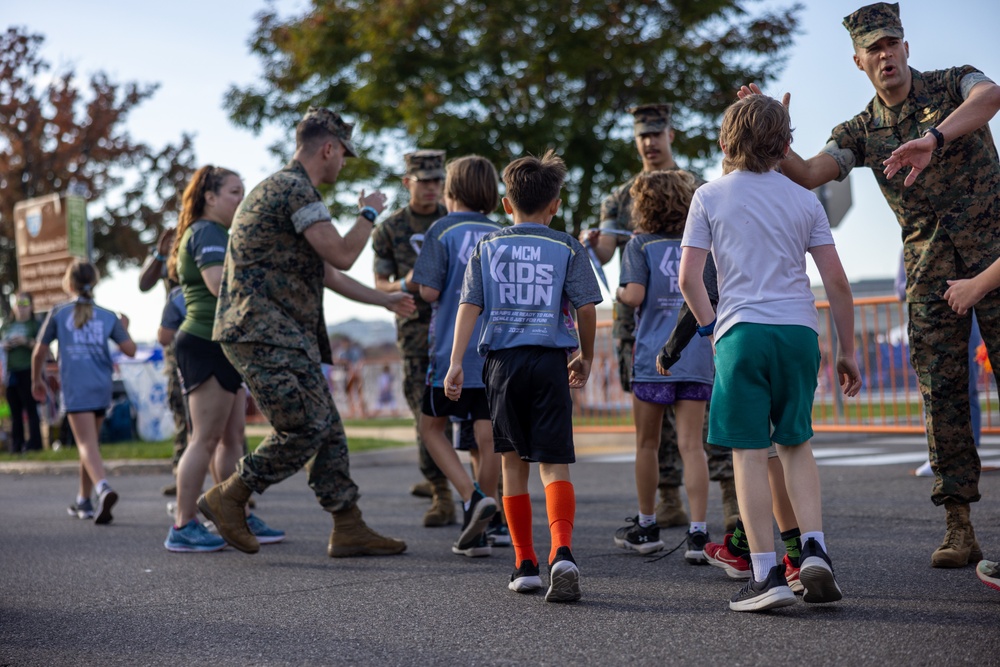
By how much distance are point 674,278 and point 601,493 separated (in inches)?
130

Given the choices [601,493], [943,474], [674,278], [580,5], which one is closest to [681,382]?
[674,278]

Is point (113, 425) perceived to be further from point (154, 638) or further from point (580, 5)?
point (154, 638)

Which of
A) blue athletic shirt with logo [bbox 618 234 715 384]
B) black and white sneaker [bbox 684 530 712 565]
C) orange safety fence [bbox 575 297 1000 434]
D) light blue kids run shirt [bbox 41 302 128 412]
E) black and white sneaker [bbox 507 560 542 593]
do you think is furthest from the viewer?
orange safety fence [bbox 575 297 1000 434]

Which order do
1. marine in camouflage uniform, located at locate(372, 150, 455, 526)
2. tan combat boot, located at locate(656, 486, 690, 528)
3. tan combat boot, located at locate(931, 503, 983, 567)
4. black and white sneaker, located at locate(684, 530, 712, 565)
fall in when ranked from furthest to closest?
1. marine in camouflage uniform, located at locate(372, 150, 455, 526)
2. tan combat boot, located at locate(656, 486, 690, 528)
3. black and white sneaker, located at locate(684, 530, 712, 565)
4. tan combat boot, located at locate(931, 503, 983, 567)

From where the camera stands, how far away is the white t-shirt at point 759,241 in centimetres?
390

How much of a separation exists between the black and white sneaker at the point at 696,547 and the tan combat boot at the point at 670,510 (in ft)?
4.32

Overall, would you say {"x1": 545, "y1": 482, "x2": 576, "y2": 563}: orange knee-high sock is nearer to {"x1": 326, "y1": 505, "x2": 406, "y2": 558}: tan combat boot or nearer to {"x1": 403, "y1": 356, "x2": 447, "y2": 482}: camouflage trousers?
{"x1": 326, "y1": 505, "x2": 406, "y2": 558}: tan combat boot

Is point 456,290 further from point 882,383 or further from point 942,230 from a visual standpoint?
point 882,383

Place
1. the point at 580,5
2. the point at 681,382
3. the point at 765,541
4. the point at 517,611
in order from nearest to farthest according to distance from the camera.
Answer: the point at 765,541
the point at 517,611
the point at 681,382
the point at 580,5

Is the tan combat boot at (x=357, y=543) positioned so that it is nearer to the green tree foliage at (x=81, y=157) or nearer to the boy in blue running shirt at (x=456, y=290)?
the boy in blue running shirt at (x=456, y=290)

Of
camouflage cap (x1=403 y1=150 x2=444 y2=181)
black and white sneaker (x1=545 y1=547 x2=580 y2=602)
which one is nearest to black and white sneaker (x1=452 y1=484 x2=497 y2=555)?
black and white sneaker (x1=545 y1=547 x2=580 y2=602)

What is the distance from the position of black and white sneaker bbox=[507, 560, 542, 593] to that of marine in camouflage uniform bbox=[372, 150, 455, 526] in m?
2.37

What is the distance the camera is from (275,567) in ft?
17.7

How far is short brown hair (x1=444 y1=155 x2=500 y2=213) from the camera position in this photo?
230 inches
